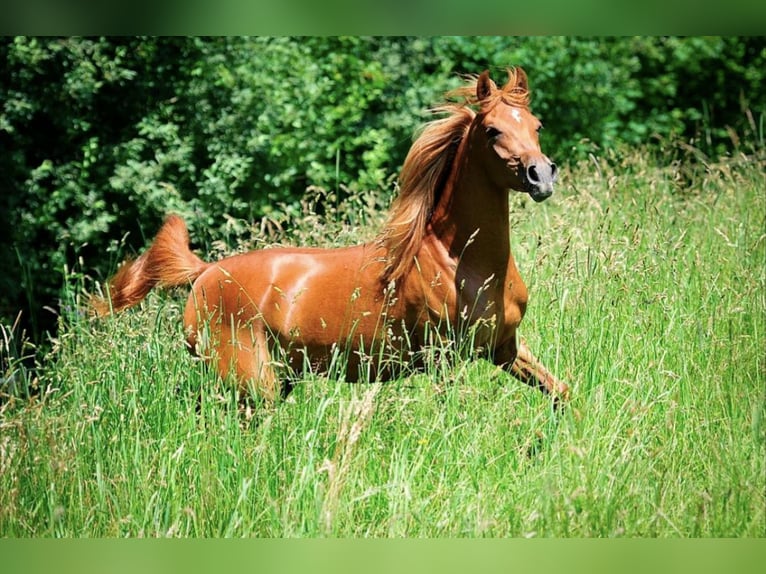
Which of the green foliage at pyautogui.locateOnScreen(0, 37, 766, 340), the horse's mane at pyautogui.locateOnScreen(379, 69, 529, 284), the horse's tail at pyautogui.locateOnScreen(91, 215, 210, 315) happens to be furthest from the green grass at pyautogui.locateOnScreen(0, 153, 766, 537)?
the green foliage at pyautogui.locateOnScreen(0, 37, 766, 340)

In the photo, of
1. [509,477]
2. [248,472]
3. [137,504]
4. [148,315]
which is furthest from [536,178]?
[148,315]

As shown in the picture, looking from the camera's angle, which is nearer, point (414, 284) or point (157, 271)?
point (414, 284)

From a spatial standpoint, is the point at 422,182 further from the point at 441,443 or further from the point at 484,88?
the point at 441,443

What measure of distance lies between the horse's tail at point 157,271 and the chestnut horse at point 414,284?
0.24 m

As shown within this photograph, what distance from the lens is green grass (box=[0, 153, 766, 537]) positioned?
2939 mm

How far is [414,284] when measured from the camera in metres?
3.65

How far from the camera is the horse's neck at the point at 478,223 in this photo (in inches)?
142

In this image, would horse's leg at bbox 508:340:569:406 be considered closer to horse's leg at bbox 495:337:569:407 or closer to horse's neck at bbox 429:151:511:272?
horse's leg at bbox 495:337:569:407

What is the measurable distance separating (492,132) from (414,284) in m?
0.73

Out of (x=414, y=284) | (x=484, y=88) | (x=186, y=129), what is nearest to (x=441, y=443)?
(x=414, y=284)

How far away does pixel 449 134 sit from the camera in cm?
375

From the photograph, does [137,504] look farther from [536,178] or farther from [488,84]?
[488,84]

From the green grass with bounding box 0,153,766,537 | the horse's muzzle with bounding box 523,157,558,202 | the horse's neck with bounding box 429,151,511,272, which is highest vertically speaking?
the horse's muzzle with bounding box 523,157,558,202
